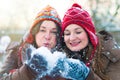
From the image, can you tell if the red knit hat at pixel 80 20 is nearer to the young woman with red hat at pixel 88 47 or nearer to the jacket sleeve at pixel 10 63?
the young woman with red hat at pixel 88 47

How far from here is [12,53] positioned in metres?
3.31

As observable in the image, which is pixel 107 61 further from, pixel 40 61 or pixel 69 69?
pixel 40 61

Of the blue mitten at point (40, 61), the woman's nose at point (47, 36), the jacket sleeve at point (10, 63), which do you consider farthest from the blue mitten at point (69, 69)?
the jacket sleeve at point (10, 63)

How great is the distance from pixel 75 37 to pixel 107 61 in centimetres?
37

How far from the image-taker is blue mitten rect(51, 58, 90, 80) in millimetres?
2602

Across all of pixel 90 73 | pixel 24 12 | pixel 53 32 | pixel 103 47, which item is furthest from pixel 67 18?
pixel 24 12

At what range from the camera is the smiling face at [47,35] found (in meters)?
3.03

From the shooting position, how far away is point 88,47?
3.09m

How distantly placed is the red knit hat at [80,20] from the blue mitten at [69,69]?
492 mm

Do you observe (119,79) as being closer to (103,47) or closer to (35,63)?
(103,47)

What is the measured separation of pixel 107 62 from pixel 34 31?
2.30 feet

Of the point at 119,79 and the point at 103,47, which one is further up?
the point at 103,47

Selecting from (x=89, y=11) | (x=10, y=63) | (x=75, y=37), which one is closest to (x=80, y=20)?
(x=75, y=37)

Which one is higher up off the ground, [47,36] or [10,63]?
[47,36]
